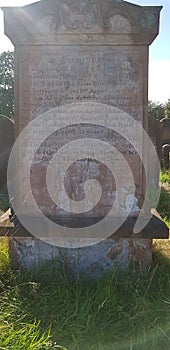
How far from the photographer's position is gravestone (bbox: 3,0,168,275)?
10.9 ft

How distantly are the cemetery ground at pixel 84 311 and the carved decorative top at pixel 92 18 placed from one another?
1852 millimetres

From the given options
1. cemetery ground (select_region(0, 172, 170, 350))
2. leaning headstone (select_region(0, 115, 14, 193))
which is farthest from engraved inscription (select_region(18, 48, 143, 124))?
leaning headstone (select_region(0, 115, 14, 193))

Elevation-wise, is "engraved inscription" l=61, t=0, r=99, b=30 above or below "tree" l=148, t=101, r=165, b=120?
below

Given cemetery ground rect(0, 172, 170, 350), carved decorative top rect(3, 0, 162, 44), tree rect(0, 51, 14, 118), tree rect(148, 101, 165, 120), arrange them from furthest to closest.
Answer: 1. tree rect(0, 51, 14, 118)
2. tree rect(148, 101, 165, 120)
3. carved decorative top rect(3, 0, 162, 44)
4. cemetery ground rect(0, 172, 170, 350)

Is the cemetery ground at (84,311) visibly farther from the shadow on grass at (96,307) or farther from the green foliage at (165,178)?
the green foliage at (165,178)

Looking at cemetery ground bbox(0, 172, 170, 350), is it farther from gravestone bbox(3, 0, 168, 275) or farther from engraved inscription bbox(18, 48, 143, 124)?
engraved inscription bbox(18, 48, 143, 124)

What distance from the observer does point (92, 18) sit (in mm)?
3318

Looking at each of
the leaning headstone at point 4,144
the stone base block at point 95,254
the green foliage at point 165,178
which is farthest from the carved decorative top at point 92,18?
the green foliage at point 165,178

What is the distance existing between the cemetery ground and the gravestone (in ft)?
0.86

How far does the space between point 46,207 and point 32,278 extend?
0.66 m

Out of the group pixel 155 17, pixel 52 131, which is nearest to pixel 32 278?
pixel 52 131

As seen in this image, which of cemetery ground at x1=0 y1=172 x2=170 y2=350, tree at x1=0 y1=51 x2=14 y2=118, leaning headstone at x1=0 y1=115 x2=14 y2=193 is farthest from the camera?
tree at x1=0 y1=51 x2=14 y2=118

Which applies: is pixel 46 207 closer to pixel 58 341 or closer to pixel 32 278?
pixel 32 278

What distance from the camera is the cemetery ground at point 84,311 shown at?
2.35m
